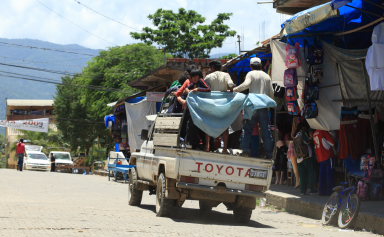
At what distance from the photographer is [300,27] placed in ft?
46.1

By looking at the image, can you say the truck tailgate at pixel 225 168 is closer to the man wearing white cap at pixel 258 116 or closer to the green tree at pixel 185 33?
the man wearing white cap at pixel 258 116

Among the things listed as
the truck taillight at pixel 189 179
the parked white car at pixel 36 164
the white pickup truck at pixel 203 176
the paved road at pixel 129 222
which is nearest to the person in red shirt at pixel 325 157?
the paved road at pixel 129 222

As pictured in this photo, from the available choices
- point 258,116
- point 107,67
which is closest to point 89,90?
point 107,67

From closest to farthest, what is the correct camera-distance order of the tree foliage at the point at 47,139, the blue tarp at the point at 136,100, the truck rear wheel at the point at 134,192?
the truck rear wheel at the point at 134,192 < the blue tarp at the point at 136,100 < the tree foliage at the point at 47,139

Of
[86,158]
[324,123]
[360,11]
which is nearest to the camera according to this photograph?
[360,11]

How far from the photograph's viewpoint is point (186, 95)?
41.8ft

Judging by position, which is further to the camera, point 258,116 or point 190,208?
point 190,208

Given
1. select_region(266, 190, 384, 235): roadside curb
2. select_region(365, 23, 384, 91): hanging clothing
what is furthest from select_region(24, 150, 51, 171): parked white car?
select_region(365, 23, 384, 91): hanging clothing

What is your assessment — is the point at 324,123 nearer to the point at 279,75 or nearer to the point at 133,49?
the point at 279,75

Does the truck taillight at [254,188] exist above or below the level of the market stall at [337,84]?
below

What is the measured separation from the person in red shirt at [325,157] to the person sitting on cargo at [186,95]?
438 centimetres

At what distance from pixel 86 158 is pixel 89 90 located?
1307cm

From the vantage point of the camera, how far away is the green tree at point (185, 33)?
59325 mm

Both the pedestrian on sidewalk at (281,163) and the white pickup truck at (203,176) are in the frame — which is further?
the pedestrian on sidewalk at (281,163)
